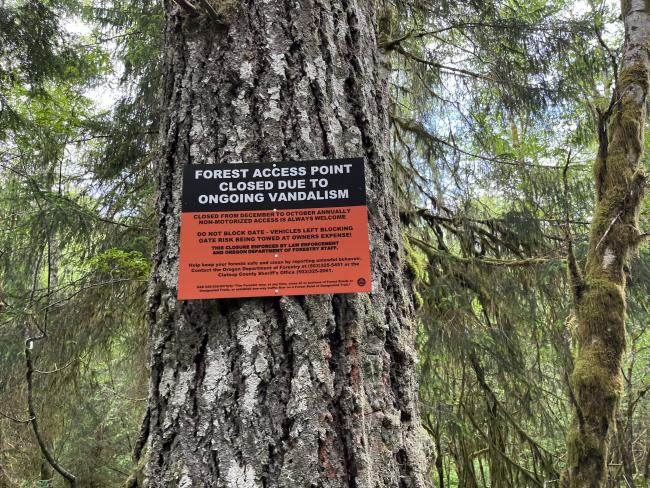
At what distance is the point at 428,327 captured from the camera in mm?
3418

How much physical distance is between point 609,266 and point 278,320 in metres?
2.90

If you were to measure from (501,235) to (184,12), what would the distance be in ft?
11.2

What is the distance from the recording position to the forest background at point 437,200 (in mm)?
3459

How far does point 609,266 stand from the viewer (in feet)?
10.1

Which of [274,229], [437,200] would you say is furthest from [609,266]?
[274,229]

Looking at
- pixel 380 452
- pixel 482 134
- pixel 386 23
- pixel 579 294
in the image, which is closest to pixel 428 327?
pixel 579 294

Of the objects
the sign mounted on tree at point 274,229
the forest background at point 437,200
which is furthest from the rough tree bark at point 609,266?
the sign mounted on tree at point 274,229

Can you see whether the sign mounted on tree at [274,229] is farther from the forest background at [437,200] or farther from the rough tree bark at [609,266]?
the forest background at [437,200]

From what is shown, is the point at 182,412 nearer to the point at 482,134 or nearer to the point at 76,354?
the point at 76,354

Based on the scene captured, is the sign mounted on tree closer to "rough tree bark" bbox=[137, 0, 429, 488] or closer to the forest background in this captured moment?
"rough tree bark" bbox=[137, 0, 429, 488]

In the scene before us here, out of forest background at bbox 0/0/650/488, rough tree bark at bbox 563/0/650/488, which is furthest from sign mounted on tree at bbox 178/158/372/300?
forest background at bbox 0/0/650/488

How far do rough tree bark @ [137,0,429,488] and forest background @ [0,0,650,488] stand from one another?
2.25 metres

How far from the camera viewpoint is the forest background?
3459mm

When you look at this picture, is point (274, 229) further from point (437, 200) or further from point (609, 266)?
point (437, 200)
